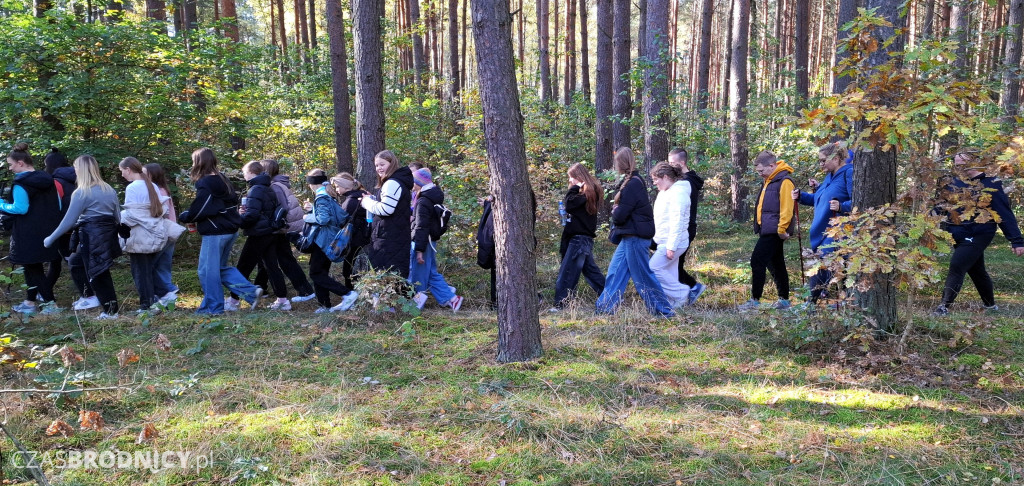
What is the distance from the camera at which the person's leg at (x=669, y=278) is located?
7.66 meters

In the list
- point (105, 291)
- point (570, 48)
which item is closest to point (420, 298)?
point (105, 291)

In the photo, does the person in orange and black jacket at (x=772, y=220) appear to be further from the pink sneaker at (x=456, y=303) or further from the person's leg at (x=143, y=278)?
the person's leg at (x=143, y=278)

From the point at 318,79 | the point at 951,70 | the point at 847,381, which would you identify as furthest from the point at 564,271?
the point at 318,79

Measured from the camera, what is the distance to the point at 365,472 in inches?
148

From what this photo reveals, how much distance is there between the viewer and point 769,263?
24.6 ft

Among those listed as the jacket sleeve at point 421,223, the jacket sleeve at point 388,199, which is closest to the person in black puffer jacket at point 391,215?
the jacket sleeve at point 388,199

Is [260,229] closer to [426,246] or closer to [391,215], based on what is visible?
[391,215]

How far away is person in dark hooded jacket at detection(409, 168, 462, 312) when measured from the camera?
765 centimetres

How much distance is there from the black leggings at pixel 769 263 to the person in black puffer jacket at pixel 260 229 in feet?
18.2

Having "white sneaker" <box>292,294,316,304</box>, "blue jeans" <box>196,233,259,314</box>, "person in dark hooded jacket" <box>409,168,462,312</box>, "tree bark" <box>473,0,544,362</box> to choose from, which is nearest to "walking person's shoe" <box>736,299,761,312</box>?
"tree bark" <box>473,0,544,362</box>

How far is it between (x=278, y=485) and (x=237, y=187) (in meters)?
10.1

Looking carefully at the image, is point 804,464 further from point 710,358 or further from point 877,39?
point 877,39

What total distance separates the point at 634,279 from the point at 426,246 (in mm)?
2474

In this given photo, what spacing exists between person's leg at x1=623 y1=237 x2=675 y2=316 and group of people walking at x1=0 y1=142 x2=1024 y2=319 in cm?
1
